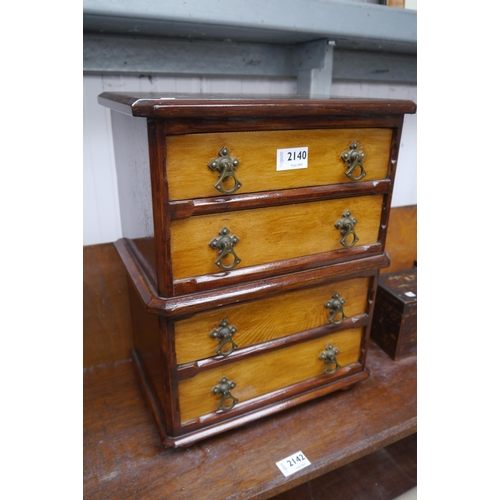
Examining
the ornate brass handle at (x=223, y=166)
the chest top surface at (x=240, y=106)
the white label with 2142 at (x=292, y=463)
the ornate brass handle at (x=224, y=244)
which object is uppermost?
the chest top surface at (x=240, y=106)

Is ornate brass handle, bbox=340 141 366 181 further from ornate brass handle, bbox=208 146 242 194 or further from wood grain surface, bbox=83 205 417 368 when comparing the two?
wood grain surface, bbox=83 205 417 368

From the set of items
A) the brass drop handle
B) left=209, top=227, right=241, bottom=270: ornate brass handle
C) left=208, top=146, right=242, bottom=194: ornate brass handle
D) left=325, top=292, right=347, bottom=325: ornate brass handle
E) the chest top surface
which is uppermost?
the chest top surface

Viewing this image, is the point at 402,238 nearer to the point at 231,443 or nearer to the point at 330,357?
the point at 330,357

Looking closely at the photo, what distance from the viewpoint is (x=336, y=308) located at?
1.08 m

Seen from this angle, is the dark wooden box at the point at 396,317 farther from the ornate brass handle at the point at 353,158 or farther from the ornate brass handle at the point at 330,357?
the ornate brass handle at the point at 353,158

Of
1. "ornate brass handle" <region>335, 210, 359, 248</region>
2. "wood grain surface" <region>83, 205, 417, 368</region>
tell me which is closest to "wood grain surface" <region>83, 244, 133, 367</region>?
"wood grain surface" <region>83, 205, 417, 368</region>

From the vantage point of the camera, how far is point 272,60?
4.25 feet

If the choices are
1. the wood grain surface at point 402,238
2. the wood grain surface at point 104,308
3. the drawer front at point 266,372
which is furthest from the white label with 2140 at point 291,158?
the wood grain surface at point 402,238

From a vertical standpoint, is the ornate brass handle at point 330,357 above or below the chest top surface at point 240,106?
below

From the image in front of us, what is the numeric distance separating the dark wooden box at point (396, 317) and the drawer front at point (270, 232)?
36 cm

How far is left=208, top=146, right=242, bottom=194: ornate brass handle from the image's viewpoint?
2.54 ft

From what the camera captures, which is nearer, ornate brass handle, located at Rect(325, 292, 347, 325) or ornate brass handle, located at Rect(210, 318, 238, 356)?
ornate brass handle, located at Rect(210, 318, 238, 356)

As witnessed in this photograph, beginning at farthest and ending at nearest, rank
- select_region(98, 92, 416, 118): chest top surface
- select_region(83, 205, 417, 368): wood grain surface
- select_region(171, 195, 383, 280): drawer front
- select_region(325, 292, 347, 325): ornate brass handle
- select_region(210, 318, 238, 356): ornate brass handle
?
select_region(83, 205, 417, 368): wood grain surface → select_region(325, 292, 347, 325): ornate brass handle → select_region(210, 318, 238, 356): ornate brass handle → select_region(171, 195, 383, 280): drawer front → select_region(98, 92, 416, 118): chest top surface

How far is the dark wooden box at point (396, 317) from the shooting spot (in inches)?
51.7
